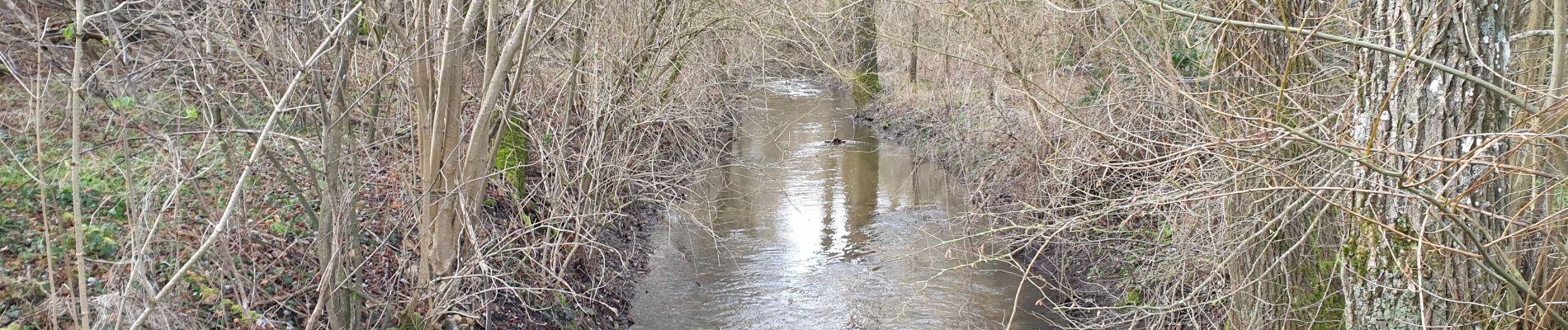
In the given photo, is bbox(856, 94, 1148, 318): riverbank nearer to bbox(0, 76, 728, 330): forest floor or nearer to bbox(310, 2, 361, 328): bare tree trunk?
bbox(0, 76, 728, 330): forest floor

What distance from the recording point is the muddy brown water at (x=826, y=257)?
9711mm

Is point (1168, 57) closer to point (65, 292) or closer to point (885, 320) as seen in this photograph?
point (885, 320)

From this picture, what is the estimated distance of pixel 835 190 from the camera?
1573cm

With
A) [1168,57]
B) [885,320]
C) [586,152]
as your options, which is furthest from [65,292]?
[1168,57]

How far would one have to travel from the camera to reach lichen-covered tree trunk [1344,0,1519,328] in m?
3.86

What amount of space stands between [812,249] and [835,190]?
3.54 meters

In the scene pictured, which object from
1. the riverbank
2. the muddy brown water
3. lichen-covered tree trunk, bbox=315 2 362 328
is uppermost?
lichen-covered tree trunk, bbox=315 2 362 328

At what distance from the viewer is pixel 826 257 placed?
39.2 feet

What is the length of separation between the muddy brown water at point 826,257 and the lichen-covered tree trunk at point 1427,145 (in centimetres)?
236

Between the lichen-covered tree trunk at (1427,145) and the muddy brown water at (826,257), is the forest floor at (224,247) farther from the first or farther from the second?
the lichen-covered tree trunk at (1427,145)

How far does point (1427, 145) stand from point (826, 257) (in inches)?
327

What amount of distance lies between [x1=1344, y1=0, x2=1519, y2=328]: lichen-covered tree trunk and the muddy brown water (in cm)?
236

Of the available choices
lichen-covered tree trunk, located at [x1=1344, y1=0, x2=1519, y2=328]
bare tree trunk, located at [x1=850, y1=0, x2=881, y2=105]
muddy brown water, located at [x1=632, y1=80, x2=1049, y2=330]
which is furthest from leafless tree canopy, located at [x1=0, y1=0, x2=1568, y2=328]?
bare tree trunk, located at [x1=850, y1=0, x2=881, y2=105]

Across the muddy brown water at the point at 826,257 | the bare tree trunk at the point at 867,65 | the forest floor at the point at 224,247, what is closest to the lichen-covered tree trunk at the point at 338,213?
the forest floor at the point at 224,247
